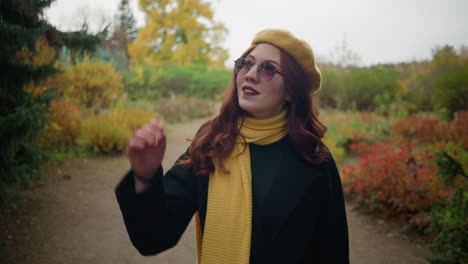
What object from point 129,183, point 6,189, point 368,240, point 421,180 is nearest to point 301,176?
point 129,183

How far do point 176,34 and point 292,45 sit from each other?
24.0 m

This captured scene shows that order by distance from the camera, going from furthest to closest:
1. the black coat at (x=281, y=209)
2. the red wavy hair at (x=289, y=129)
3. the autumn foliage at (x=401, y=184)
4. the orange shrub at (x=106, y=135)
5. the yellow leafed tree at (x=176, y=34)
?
the yellow leafed tree at (x=176, y=34) → the orange shrub at (x=106, y=135) → the autumn foliage at (x=401, y=184) → the red wavy hair at (x=289, y=129) → the black coat at (x=281, y=209)

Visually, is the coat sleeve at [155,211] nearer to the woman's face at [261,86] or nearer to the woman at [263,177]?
the woman at [263,177]

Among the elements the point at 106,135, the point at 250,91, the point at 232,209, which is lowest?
the point at 106,135

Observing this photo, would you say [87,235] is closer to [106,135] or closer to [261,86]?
[261,86]

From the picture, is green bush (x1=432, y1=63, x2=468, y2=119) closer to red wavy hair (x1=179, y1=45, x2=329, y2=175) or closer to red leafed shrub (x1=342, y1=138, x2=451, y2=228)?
red leafed shrub (x1=342, y1=138, x2=451, y2=228)

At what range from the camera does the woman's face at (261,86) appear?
4.89 feet

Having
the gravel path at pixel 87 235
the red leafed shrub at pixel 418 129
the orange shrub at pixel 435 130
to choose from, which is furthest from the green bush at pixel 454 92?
the gravel path at pixel 87 235

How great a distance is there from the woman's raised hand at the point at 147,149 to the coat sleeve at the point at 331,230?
0.94 metres

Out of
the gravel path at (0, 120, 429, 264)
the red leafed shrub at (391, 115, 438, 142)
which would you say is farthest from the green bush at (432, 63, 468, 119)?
the gravel path at (0, 120, 429, 264)

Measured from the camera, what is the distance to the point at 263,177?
4.76ft

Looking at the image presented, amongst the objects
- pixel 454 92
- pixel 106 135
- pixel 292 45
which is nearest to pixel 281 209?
pixel 292 45

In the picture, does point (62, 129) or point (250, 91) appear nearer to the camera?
point (250, 91)

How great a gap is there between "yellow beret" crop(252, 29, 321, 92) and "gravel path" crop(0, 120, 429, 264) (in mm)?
2658
